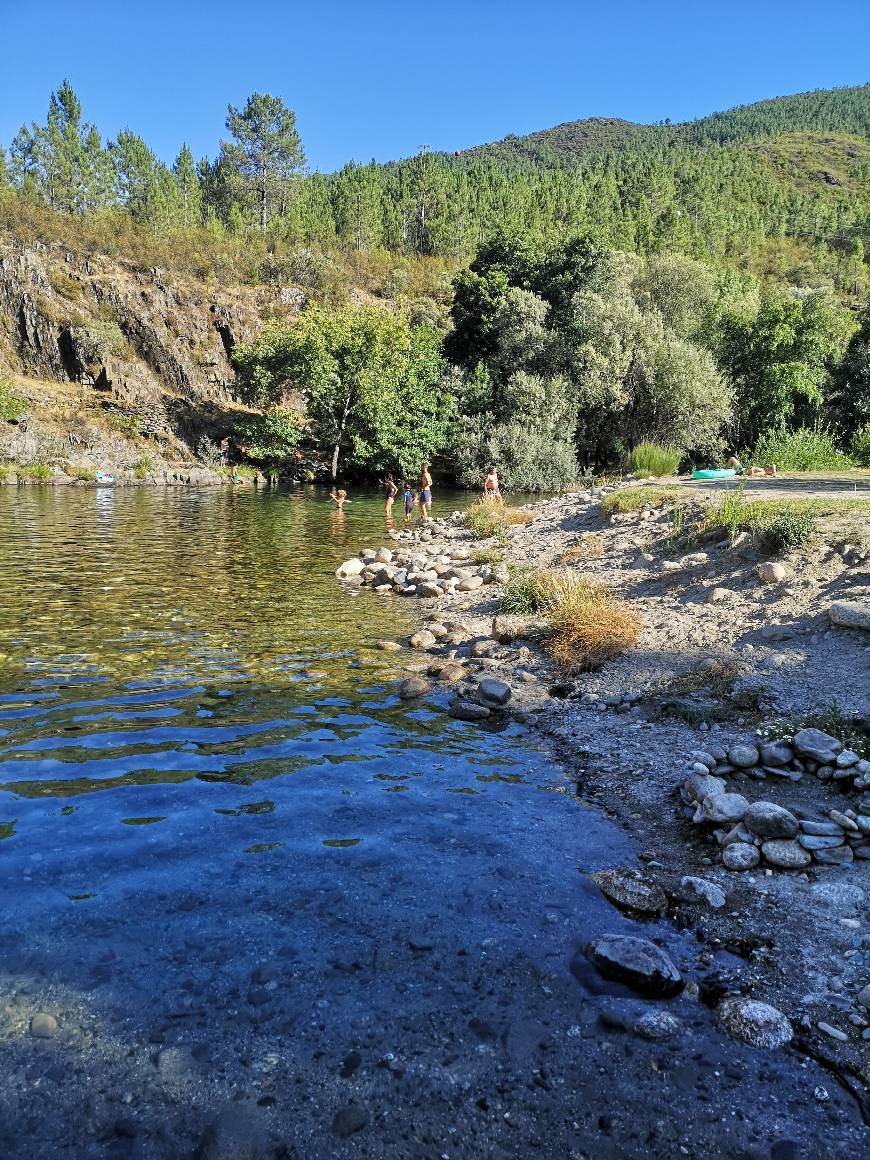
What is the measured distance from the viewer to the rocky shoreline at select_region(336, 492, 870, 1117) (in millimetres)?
4180

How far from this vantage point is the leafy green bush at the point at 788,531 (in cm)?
1132

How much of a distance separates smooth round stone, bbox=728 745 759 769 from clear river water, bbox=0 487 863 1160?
144 cm

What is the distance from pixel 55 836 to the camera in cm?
551

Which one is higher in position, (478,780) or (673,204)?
(673,204)

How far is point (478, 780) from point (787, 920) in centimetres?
297

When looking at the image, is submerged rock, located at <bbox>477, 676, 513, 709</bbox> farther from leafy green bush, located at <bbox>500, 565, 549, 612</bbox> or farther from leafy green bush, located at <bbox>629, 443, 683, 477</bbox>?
leafy green bush, located at <bbox>629, 443, 683, 477</bbox>

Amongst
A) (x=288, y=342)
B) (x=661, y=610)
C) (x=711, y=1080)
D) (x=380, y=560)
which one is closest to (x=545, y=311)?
(x=288, y=342)

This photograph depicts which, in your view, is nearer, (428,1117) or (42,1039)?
(428,1117)

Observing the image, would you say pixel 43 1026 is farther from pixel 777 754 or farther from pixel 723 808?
pixel 777 754

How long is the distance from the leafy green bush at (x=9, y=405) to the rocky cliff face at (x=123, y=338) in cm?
640

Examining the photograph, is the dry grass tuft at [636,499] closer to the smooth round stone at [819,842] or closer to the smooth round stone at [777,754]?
the smooth round stone at [777,754]

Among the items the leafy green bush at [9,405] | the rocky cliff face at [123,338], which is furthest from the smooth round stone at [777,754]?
the rocky cliff face at [123,338]

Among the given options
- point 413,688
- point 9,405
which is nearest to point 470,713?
point 413,688

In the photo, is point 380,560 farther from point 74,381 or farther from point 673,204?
point 673,204
